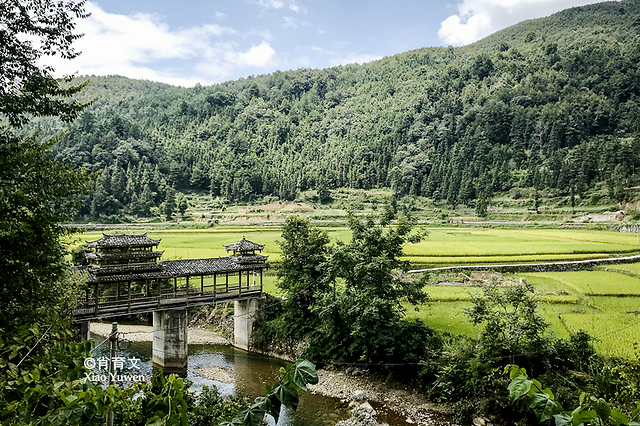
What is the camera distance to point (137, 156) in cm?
6862

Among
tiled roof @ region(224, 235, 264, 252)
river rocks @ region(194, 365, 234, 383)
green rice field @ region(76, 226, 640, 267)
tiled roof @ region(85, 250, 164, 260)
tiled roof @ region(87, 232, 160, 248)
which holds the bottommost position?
river rocks @ region(194, 365, 234, 383)

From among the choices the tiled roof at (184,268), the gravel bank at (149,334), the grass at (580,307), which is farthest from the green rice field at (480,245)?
the tiled roof at (184,268)

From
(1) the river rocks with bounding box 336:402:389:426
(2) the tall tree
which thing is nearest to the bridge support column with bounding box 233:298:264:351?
(1) the river rocks with bounding box 336:402:389:426

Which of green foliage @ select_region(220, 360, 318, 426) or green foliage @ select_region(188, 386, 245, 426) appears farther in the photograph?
green foliage @ select_region(188, 386, 245, 426)

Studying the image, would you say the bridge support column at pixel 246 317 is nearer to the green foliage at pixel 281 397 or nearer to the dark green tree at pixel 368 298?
the dark green tree at pixel 368 298

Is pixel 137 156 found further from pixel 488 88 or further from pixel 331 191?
pixel 488 88

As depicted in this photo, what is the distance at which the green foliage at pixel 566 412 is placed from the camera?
6.09 feet

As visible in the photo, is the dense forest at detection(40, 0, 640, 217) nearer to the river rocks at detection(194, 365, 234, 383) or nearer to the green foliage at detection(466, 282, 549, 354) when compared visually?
the river rocks at detection(194, 365, 234, 383)

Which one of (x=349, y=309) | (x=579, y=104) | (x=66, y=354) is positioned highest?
(x=579, y=104)

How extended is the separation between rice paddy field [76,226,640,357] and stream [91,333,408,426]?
556cm

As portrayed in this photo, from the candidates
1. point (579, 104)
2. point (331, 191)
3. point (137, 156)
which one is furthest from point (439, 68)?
point (137, 156)

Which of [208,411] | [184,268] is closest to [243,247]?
[184,268]

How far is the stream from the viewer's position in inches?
565

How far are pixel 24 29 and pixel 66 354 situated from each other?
7.08m
